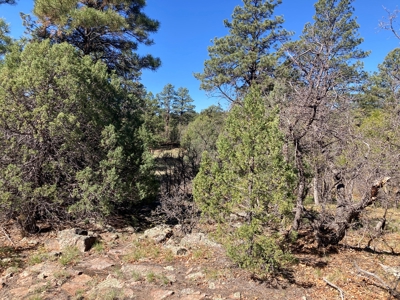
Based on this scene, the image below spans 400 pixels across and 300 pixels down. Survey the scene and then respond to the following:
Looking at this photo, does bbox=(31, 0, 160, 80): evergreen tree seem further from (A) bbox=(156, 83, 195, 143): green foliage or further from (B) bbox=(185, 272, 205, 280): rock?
(A) bbox=(156, 83, 195, 143): green foliage

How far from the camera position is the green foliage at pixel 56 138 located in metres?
5.99

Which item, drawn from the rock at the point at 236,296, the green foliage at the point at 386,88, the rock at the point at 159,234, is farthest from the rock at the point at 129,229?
the green foliage at the point at 386,88

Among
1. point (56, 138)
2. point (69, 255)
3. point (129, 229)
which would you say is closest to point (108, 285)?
point (69, 255)

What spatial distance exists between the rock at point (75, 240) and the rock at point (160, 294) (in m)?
2.61

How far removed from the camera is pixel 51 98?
6238 millimetres

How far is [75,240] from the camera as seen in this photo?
6.16 m

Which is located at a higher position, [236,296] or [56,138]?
[56,138]

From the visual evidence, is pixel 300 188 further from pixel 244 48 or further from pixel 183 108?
pixel 183 108

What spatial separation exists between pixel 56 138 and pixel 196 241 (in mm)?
4331

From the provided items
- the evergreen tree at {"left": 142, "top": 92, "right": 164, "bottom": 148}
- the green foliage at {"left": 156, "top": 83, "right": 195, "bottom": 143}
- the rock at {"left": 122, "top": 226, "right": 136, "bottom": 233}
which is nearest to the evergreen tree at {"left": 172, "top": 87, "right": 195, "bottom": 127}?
the green foliage at {"left": 156, "top": 83, "right": 195, "bottom": 143}

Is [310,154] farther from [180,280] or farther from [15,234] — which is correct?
[15,234]

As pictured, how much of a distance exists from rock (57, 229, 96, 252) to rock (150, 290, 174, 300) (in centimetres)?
261

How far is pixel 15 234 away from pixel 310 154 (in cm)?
795

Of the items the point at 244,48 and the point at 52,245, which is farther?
the point at 244,48
